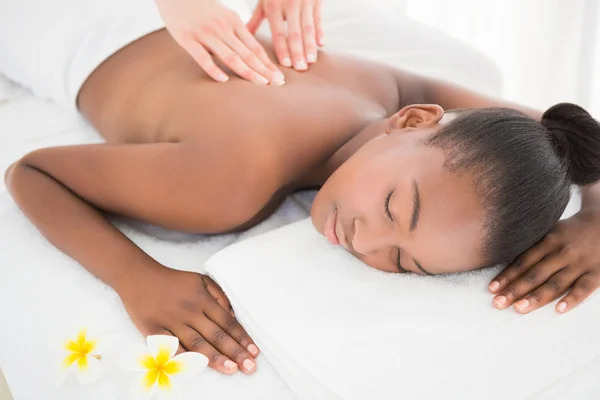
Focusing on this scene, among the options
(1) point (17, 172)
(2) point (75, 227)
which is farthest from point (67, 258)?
(1) point (17, 172)

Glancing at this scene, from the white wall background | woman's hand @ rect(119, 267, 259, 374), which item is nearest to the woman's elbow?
woman's hand @ rect(119, 267, 259, 374)

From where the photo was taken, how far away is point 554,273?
3.34ft

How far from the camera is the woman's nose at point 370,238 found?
98cm

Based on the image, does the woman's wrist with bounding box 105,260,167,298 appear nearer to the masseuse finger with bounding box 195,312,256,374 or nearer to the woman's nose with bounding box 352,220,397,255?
the masseuse finger with bounding box 195,312,256,374

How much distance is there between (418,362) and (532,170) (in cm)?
35

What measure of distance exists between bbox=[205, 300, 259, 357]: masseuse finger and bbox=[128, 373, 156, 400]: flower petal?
0.53ft

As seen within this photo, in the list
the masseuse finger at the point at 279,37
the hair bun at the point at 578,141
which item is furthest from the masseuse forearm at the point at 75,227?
the hair bun at the point at 578,141

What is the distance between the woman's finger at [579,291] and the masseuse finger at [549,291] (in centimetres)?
1

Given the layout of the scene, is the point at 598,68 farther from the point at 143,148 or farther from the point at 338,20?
the point at 143,148

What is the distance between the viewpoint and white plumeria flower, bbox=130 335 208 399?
83 cm

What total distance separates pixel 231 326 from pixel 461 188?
0.43m

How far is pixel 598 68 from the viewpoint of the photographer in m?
1.88

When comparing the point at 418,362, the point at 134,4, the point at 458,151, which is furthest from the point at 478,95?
the point at 134,4

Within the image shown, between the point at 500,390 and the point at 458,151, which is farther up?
the point at 458,151
